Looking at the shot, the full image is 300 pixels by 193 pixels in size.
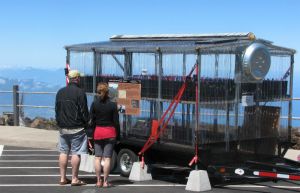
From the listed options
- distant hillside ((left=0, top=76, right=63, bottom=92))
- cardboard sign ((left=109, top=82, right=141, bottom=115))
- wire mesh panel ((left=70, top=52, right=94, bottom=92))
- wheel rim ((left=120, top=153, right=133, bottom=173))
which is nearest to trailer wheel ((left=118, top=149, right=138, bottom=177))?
wheel rim ((left=120, top=153, right=133, bottom=173))

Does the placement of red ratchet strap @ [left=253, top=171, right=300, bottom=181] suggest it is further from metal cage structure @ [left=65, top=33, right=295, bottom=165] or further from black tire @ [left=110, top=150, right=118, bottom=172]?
black tire @ [left=110, top=150, right=118, bottom=172]

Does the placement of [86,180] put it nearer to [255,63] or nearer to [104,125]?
[104,125]

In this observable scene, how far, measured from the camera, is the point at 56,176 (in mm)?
10484

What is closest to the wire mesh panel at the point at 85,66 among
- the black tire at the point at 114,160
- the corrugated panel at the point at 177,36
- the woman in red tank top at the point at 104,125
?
the corrugated panel at the point at 177,36

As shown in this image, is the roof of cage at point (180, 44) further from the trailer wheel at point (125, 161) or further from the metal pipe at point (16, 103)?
the metal pipe at point (16, 103)

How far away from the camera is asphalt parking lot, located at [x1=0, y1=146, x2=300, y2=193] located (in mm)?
9141

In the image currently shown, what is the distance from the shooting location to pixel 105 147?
922 centimetres

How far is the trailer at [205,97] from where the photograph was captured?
30.1 feet

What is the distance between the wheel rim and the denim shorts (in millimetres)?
1271

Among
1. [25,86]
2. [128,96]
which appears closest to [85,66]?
[128,96]

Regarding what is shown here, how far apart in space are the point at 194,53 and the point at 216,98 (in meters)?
0.81

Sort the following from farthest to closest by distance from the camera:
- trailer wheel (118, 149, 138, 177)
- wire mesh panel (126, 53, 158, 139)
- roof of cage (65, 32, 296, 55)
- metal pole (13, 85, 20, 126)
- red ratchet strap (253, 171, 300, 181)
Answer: metal pole (13, 85, 20, 126)
trailer wheel (118, 149, 138, 177)
wire mesh panel (126, 53, 158, 139)
roof of cage (65, 32, 296, 55)
red ratchet strap (253, 171, 300, 181)

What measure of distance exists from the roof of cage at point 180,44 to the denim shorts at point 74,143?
188 cm

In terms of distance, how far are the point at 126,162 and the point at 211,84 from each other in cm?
236
